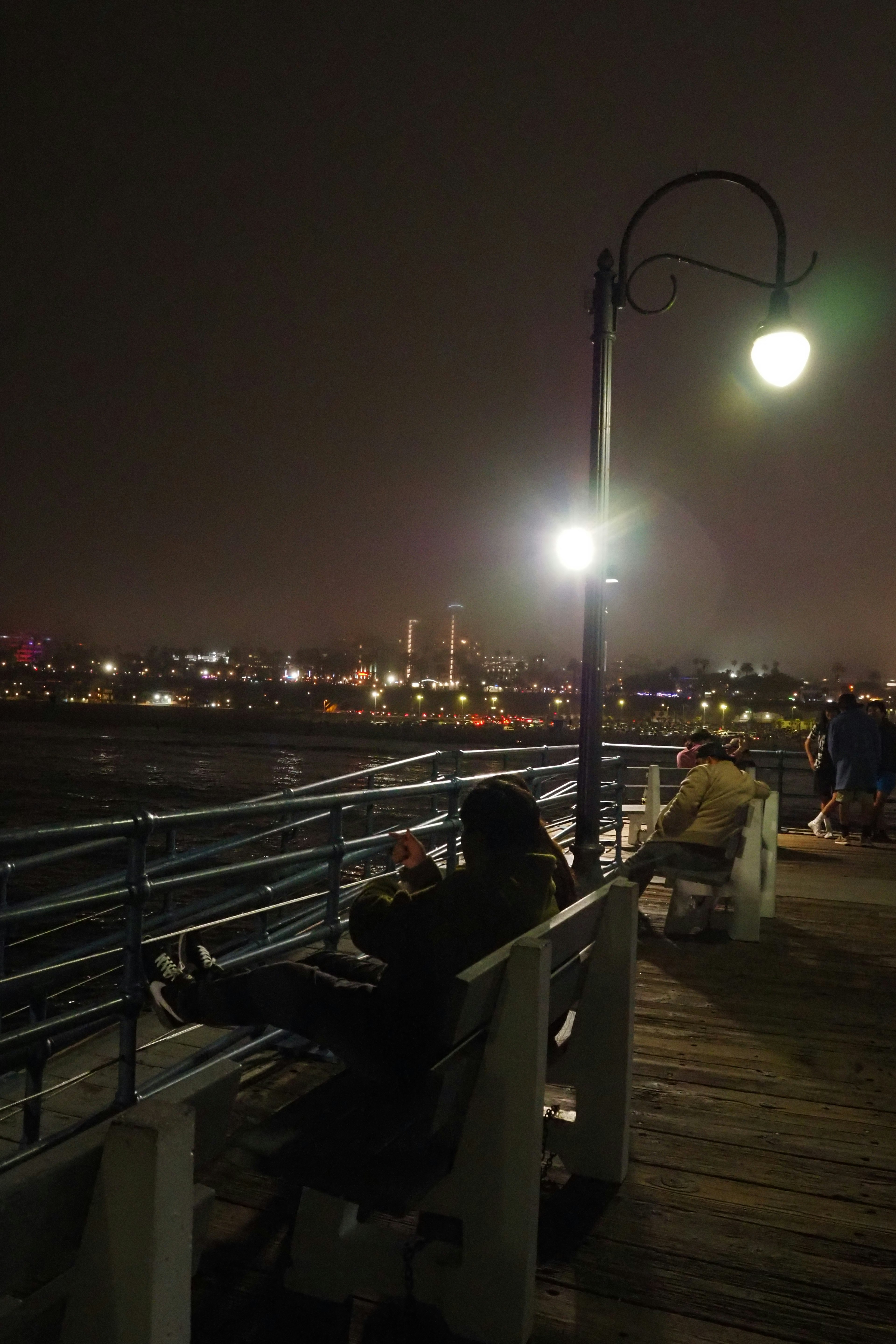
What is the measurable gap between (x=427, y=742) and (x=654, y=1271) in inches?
4307

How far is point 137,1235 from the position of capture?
147 centimetres

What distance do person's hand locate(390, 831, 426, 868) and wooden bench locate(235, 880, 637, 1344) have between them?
63 centimetres

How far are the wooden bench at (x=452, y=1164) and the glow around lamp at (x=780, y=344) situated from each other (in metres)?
5.26

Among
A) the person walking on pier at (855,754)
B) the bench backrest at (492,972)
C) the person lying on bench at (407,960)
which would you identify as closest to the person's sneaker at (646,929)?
the bench backrest at (492,972)

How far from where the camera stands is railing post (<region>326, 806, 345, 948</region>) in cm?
470

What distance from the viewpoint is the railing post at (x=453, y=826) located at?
20.7 ft

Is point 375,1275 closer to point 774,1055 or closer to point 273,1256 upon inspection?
point 273,1256

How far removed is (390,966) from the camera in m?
2.87

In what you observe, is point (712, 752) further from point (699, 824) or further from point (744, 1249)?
point (744, 1249)

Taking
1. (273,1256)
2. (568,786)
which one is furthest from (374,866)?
(273,1256)

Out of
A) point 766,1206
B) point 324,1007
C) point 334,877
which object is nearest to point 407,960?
point 324,1007

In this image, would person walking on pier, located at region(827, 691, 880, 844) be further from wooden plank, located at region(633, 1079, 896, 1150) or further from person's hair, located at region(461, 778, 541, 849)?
person's hair, located at region(461, 778, 541, 849)

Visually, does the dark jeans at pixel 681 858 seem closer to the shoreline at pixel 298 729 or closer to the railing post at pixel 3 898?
the railing post at pixel 3 898

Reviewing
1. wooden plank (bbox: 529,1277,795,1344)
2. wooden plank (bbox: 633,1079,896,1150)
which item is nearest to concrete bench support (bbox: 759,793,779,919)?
wooden plank (bbox: 633,1079,896,1150)
